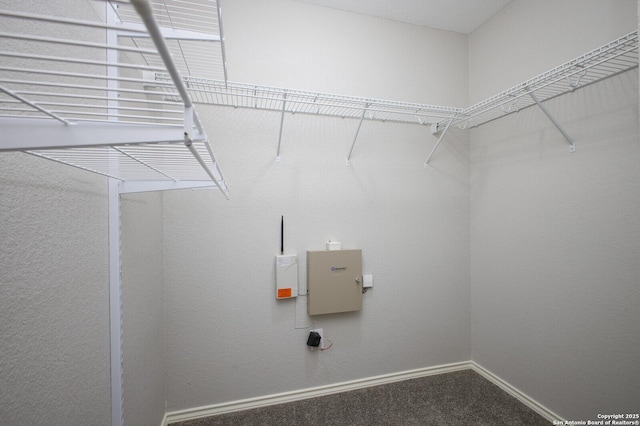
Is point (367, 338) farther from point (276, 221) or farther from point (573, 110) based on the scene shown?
point (573, 110)

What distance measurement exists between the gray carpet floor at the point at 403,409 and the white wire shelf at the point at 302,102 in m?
1.81

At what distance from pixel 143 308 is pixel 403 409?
1.61 metres

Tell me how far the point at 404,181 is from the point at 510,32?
3.93ft

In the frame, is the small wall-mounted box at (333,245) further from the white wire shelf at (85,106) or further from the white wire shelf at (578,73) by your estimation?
the white wire shelf at (578,73)

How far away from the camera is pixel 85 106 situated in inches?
15.7

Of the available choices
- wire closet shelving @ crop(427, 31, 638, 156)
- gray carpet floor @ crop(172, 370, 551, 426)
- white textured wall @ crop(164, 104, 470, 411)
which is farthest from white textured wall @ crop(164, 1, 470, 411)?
wire closet shelving @ crop(427, 31, 638, 156)

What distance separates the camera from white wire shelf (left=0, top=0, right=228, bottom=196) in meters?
0.32

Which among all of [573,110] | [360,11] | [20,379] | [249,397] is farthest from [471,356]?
[360,11]

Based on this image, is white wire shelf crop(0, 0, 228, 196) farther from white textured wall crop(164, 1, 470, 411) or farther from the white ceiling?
the white ceiling

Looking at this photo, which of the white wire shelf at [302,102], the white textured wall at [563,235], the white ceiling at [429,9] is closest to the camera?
the white textured wall at [563,235]

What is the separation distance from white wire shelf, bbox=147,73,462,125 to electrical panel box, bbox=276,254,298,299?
898 millimetres

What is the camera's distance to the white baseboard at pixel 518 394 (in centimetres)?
150

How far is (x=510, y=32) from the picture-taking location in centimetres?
175

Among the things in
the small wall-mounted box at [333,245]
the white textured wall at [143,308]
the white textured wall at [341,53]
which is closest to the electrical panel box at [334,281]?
the small wall-mounted box at [333,245]
